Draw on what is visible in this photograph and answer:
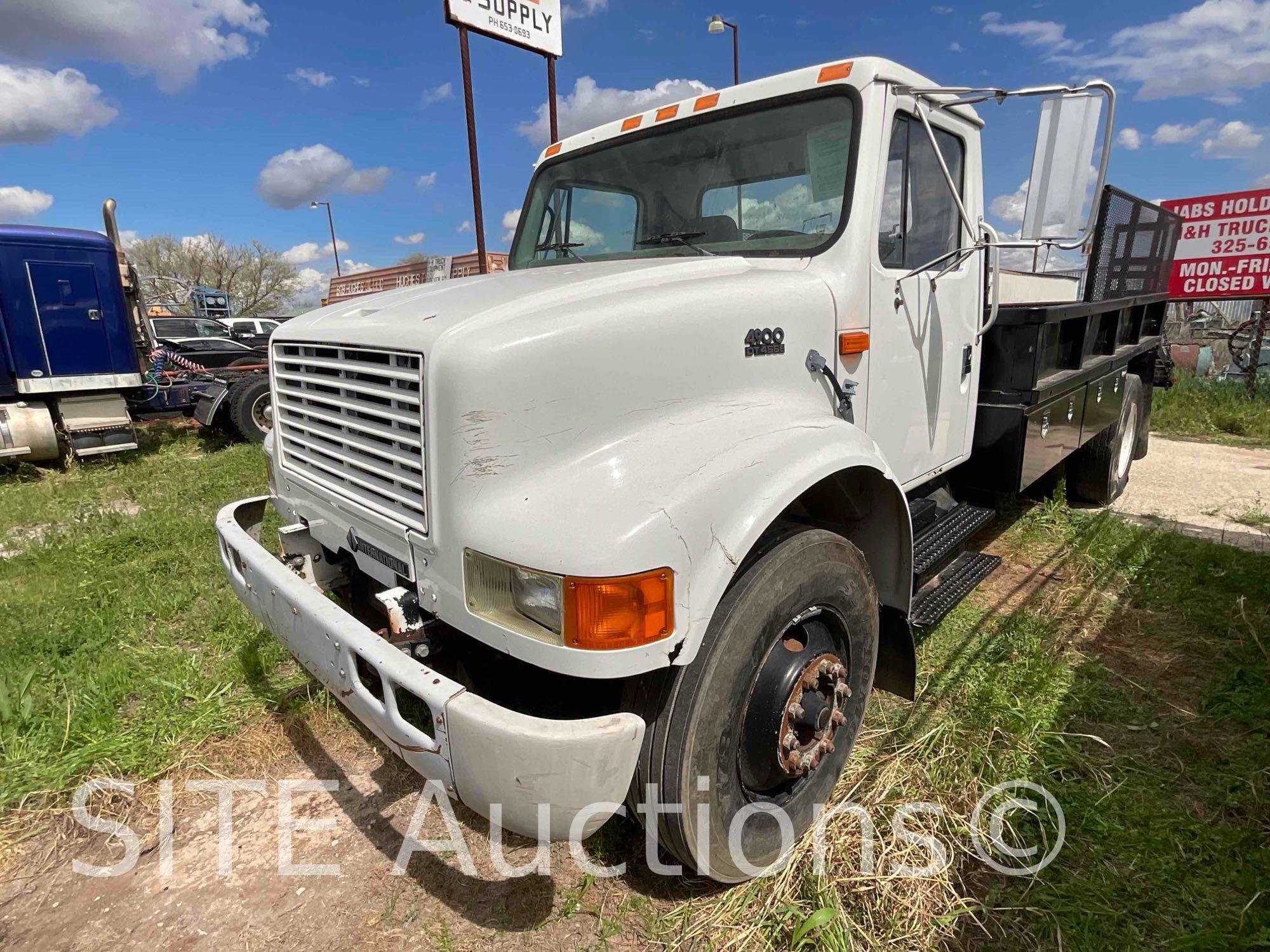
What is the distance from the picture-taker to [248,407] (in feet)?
28.3

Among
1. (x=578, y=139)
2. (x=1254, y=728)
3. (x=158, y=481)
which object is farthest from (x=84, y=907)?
(x=158, y=481)

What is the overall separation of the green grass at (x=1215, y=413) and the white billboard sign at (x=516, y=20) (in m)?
9.75

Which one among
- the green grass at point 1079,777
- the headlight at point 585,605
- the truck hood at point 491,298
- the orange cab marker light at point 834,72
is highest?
the orange cab marker light at point 834,72

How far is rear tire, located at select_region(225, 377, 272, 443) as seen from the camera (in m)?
8.55

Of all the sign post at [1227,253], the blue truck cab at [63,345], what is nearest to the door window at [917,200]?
the blue truck cab at [63,345]

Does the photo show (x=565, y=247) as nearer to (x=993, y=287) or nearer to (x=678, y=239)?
(x=678, y=239)

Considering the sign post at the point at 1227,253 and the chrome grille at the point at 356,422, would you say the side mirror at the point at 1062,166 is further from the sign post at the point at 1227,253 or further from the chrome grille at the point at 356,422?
the sign post at the point at 1227,253

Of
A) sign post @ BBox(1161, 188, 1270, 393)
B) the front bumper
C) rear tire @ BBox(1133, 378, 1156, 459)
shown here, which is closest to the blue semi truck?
the front bumper

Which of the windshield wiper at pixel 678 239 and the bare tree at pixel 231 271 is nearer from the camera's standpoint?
the windshield wiper at pixel 678 239

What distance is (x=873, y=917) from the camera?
79.4 inches

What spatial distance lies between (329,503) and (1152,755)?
3050mm

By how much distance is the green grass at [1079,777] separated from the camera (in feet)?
6.50

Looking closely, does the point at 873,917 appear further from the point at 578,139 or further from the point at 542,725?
the point at 578,139

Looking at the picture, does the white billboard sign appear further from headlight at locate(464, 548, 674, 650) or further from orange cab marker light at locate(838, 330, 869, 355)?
headlight at locate(464, 548, 674, 650)
